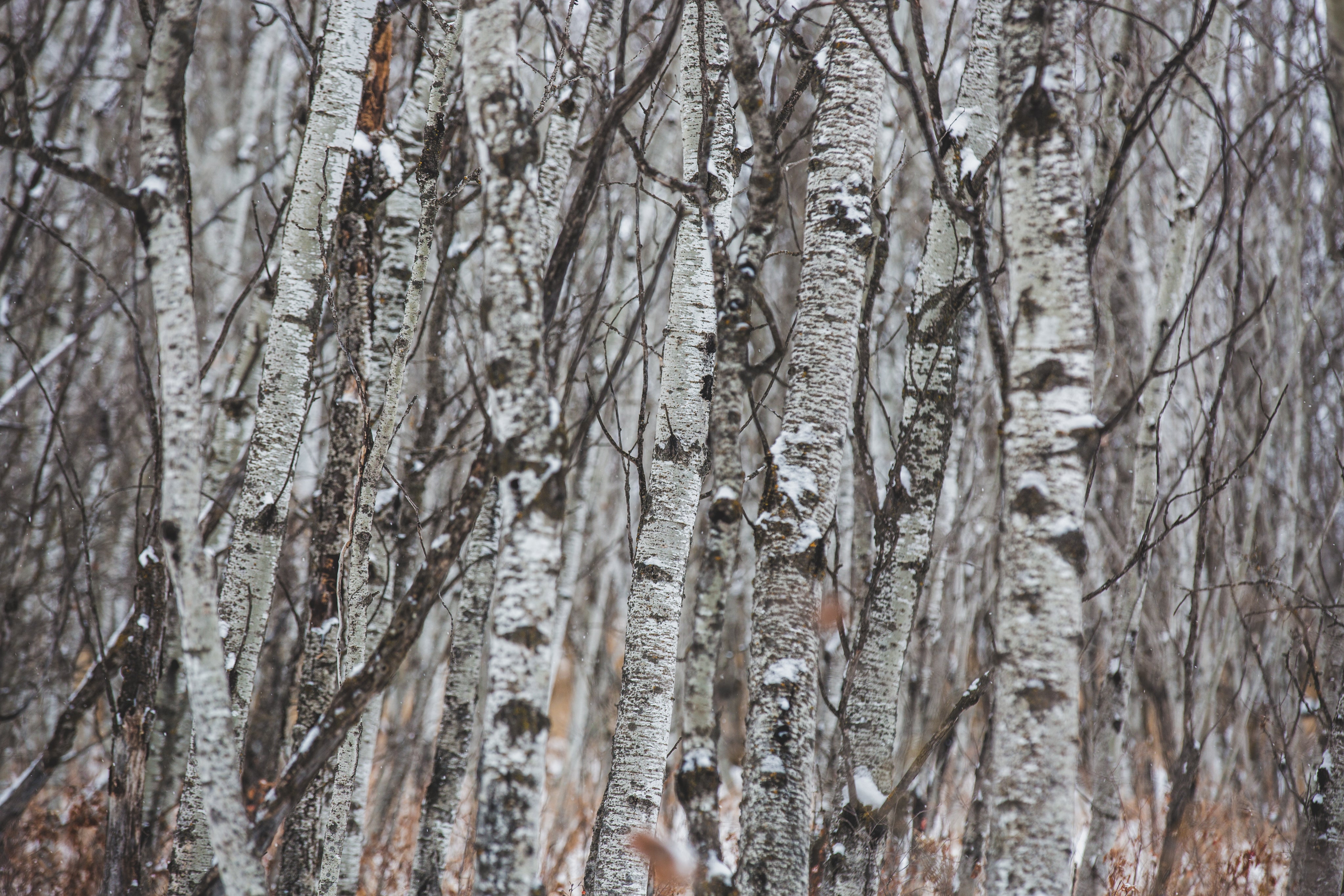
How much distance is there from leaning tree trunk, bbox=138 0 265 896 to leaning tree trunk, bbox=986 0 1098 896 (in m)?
A: 1.46

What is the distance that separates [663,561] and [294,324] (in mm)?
1390

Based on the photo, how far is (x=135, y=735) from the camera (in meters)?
2.32

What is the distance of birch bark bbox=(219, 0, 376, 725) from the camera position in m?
2.65

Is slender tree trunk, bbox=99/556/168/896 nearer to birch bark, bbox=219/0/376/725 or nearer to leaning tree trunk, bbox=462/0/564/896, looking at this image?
birch bark, bbox=219/0/376/725

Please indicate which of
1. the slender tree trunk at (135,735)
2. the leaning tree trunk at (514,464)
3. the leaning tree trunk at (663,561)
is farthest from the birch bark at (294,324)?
the leaning tree trunk at (514,464)

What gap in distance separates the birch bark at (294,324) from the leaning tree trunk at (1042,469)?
6.58 feet

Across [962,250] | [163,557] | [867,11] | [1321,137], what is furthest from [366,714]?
[1321,137]

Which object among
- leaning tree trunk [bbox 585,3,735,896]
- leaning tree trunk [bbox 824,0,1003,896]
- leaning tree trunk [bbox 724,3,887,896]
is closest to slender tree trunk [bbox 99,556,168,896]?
leaning tree trunk [bbox 585,3,735,896]

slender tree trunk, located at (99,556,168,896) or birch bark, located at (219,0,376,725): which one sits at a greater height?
birch bark, located at (219,0,376,725)

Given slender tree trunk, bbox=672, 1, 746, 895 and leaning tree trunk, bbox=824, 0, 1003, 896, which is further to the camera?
leaning tree trunk, bbox=824, 0, 1003, 896

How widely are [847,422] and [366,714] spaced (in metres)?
2.56

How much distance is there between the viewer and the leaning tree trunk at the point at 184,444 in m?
1.58

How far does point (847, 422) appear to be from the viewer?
204 cm

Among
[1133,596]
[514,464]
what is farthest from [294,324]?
[1133,596]
